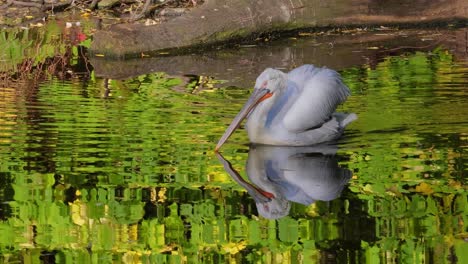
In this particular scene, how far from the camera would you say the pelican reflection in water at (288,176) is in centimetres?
826

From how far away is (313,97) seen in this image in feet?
32.9

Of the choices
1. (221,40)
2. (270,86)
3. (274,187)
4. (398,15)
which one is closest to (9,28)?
(221,40)

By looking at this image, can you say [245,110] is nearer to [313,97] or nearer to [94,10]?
[313,97]

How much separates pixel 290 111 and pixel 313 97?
245mm

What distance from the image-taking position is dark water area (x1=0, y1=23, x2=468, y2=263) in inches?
283

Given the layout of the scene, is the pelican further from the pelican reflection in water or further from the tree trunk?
the tree trunk

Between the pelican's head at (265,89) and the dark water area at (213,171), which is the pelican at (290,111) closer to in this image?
the pelican's head at (265,89)

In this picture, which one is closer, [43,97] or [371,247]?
[371,247]

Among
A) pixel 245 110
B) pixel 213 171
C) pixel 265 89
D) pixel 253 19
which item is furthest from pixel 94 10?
pixel 213 171

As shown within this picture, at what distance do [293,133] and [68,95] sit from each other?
3.36 m

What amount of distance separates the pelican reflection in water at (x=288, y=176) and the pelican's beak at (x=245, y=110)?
15cm

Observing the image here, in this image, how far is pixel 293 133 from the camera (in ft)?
32.6

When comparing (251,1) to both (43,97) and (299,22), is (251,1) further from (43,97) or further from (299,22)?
(43,97)

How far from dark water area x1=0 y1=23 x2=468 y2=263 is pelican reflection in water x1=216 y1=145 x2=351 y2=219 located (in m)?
0.01
